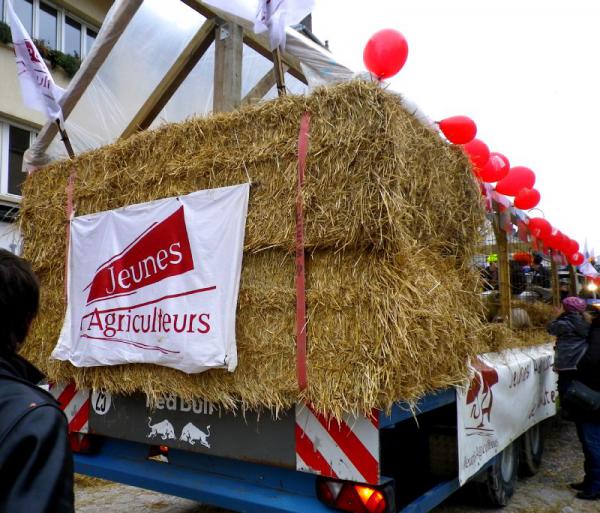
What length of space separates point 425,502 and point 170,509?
2530 mm

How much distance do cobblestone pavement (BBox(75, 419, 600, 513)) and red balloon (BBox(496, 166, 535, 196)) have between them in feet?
9.59

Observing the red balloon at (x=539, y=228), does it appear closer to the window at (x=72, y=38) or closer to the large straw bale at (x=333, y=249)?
the large straw bale at (x=333, y=249)

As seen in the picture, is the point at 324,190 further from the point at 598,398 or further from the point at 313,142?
the point at 598,398

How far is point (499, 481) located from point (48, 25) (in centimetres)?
1228

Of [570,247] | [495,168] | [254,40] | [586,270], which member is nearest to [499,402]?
[495,168]

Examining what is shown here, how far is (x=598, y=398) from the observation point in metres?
4.89

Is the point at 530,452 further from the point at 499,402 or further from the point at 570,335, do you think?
the point at 499,402

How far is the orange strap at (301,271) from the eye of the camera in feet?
8.86

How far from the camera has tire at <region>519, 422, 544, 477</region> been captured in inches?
209

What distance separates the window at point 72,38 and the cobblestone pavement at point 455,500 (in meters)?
10.1

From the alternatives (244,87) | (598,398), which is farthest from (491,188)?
(244,87)

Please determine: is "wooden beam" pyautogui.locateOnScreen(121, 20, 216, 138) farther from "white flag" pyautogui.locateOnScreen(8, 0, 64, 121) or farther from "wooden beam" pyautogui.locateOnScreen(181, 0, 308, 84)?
"white flag" pyautogui.locateOnScreen(8, 0, 64, 121)

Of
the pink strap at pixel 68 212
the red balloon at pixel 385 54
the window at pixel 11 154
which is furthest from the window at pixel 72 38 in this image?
the red balloon at pixel 385 54

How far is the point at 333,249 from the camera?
275cm
